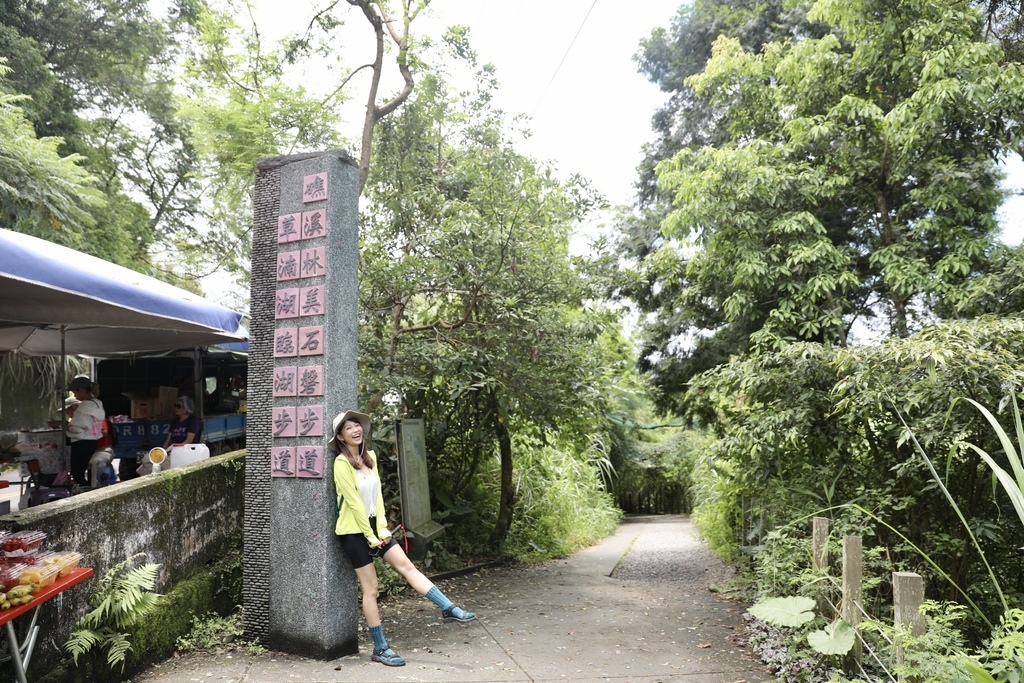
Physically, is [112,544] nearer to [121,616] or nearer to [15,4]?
[121,616]

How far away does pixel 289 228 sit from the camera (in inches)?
213

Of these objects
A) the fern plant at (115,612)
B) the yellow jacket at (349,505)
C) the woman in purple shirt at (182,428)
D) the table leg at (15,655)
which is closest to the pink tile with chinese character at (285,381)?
the yellow jacket at (349,505)

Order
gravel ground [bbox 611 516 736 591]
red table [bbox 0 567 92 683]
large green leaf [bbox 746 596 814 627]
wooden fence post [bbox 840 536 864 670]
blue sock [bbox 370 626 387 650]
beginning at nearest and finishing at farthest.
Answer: red table [bbox 0 567 92 683], large green leaf [bbox 746 596 814 627], wooden fence post [bbox 840 536 864 670], blue sock [bbox 370 626 387 650], gravel ground [bbox 611 516 736 591]

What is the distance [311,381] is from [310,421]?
0.27 metres

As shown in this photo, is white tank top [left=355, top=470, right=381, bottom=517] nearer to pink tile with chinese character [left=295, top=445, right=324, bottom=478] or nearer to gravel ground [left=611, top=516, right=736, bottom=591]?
pink tile with chinese character [left=295, top=445, right=324, bottom=478]

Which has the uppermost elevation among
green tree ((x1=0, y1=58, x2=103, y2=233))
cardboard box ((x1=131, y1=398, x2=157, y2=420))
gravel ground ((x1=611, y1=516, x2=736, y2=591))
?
green tree ((x1=0, y1=58, x2=103, y2=233))

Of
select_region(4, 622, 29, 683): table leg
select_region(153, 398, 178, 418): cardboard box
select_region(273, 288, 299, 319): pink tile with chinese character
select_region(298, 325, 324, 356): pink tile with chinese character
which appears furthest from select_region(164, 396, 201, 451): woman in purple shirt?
select_region(4, 622, 29, 683): table leg

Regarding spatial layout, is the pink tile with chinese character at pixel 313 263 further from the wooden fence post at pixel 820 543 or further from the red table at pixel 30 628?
the wooden fence post at pixel 820 543

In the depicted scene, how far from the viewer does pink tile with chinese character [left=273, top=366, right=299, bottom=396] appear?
5230 mm

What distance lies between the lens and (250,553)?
529 cm

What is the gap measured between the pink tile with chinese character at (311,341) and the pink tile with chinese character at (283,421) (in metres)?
0.40

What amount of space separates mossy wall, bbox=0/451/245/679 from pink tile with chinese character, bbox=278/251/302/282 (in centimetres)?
159

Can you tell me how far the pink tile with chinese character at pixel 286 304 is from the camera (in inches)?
208

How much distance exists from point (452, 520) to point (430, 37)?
710 cm
